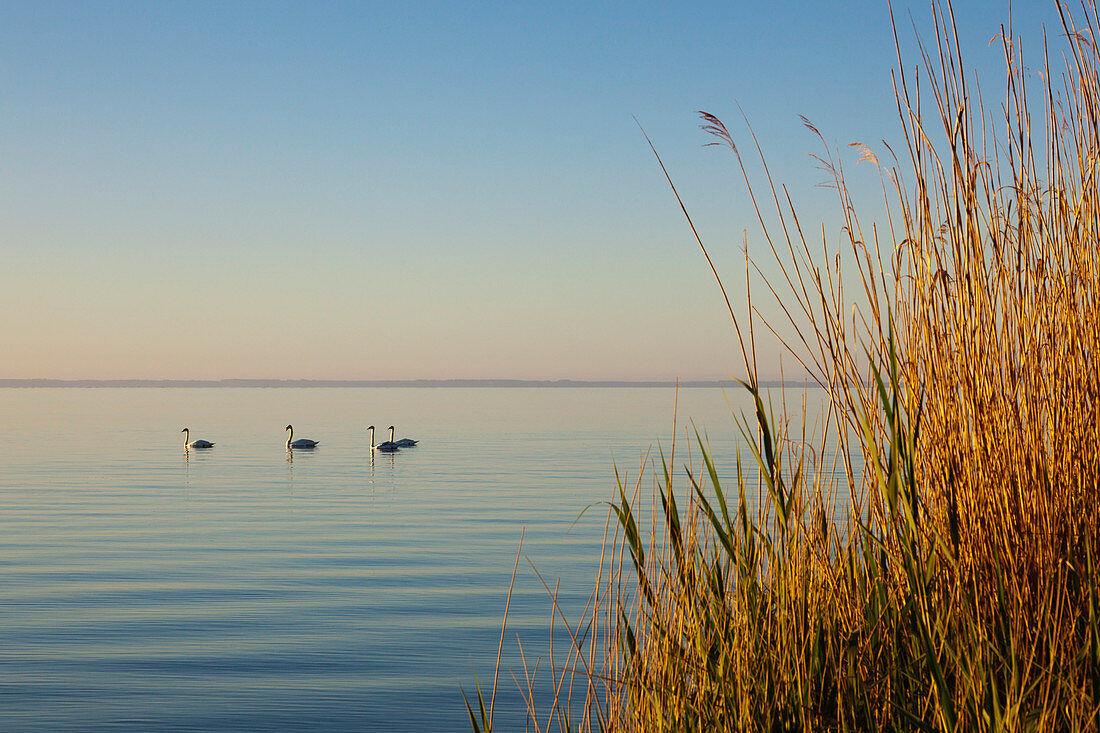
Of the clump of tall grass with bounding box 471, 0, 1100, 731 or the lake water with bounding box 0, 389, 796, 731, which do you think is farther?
the lake water with bounding box 0, 389, 796, 731

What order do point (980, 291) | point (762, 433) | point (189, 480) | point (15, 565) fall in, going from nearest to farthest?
point (980, 291), point (762, 433), point (15, 565), point (189, 480)

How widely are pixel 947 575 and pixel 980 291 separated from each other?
35.0 inches

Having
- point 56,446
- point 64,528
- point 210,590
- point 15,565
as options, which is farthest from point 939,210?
point 56,446

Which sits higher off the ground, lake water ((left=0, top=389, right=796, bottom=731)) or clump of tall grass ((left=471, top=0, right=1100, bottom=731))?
clump of tall grass ((left=471, top=0, right=1100, bottom=731))

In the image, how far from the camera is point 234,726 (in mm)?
6609

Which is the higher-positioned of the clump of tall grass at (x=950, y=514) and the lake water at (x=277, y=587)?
the clump of tall grass at (x=950, y=514)

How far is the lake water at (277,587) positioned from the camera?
7.13 meters

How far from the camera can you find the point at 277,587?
35.7ft

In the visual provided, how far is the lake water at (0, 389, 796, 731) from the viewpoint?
7.13m

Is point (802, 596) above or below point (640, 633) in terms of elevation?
above

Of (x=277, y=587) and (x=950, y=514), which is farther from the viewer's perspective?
(x=277, y=587)

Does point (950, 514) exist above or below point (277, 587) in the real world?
above

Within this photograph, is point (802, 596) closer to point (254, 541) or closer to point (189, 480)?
point (254, 541)

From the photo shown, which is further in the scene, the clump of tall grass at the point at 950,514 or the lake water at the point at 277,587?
the lake water at the point at 277,587
